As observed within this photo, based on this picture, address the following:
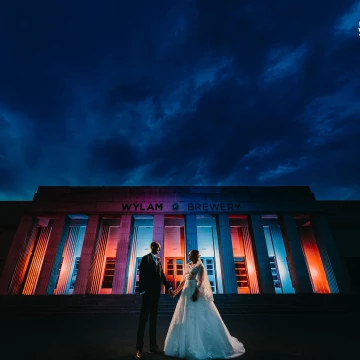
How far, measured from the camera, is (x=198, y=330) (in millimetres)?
3777

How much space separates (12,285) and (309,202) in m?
24.2

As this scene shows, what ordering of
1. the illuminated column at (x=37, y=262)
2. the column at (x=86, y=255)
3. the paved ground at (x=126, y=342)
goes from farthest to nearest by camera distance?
the illuminated column at (x=37, y=262), the column at (x=86, y=255), the paved ground at (x=126, y=342)

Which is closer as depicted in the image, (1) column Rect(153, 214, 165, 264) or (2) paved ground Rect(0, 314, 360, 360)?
(2) paved ground Rect(0, 314, 360, 360)

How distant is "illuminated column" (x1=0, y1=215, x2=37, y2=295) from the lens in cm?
1448

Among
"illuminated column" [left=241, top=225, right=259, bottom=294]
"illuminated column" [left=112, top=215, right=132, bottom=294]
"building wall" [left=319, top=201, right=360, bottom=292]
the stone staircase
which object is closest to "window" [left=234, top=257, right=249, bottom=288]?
"illuminated column" [left=241, top=225, right=259, bottom=294]

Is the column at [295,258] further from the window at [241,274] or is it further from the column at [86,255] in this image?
the column at [86,255]

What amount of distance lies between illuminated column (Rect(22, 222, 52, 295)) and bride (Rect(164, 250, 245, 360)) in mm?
16850

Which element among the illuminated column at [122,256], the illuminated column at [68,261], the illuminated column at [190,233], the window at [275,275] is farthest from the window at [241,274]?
the illuminated column at [68,261]

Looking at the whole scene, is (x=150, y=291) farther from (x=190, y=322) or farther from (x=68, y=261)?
(x=68, y=261)

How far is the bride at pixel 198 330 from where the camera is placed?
3615 mm

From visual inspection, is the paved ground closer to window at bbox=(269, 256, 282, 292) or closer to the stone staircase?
the stone staircase

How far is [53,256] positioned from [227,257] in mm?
13316

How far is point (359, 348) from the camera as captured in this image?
13.6 ft

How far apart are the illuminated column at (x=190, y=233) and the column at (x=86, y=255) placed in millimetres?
7354
